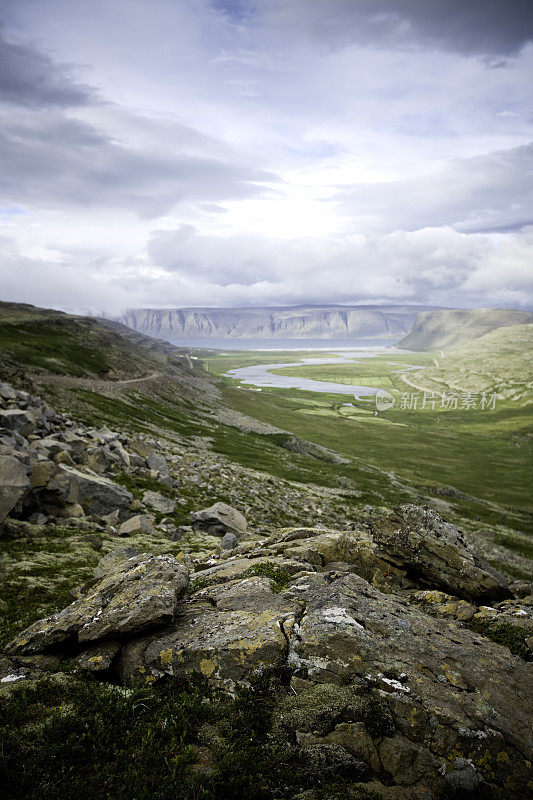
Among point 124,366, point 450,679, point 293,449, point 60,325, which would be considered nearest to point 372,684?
point 450,679

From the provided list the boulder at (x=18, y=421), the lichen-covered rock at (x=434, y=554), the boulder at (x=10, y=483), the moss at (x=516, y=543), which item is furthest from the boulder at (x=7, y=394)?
the moss at (x=516, y=543)

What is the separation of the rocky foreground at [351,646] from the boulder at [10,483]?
5729mm

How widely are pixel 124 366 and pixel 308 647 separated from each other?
15892 cm

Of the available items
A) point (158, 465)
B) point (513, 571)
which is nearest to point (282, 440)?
point (513, 571)

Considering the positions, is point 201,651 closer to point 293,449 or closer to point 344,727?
point 344,727

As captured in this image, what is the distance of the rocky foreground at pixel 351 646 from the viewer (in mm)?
7078

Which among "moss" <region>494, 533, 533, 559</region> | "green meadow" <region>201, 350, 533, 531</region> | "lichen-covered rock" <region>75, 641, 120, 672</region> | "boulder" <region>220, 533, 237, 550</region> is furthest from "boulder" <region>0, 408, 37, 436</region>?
"moss" <region>494, 533, 533, 559</region>

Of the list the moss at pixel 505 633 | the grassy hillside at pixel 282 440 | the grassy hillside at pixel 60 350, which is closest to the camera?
the moss at pixel 505 633

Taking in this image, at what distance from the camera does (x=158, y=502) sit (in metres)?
30.7

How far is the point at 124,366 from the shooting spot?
506 ft

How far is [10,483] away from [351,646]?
57.5ft

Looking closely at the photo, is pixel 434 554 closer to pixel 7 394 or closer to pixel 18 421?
pixel 18 421

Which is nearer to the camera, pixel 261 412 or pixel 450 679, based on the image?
pixel 450 679

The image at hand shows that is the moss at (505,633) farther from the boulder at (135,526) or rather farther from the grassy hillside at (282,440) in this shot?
the grassy hillside at (282,440)
